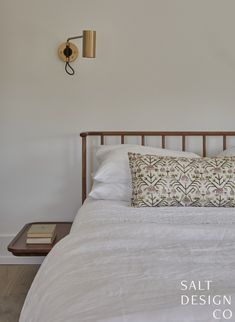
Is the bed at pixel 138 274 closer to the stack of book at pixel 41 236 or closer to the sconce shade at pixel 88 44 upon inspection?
the stack of book at pixel 41 236

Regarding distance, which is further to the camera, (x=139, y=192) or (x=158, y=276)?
(x=139, y=192)

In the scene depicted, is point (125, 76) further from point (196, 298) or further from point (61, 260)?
point (196, 298)

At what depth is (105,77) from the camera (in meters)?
2.62

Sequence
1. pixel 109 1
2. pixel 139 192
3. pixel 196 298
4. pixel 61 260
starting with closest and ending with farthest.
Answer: pixel 196 298, pixel 61 260, pixel 139 192, pixel 109 1

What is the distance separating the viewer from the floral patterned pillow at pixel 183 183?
6.34 feet

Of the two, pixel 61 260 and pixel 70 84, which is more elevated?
pixel 70 84

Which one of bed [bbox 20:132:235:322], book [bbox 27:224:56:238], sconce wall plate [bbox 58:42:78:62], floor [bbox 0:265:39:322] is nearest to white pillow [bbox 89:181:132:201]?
book [bbox 27:224:56:238]

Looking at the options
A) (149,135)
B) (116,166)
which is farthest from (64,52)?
(116,166)

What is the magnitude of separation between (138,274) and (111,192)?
1.08m

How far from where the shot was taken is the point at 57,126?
2656 millimetres

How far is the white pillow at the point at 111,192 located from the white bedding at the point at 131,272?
0.46m

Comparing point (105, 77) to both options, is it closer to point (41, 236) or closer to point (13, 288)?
point (41, 236)

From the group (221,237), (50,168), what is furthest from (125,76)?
(221,237)

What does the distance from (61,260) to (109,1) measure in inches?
77.4
